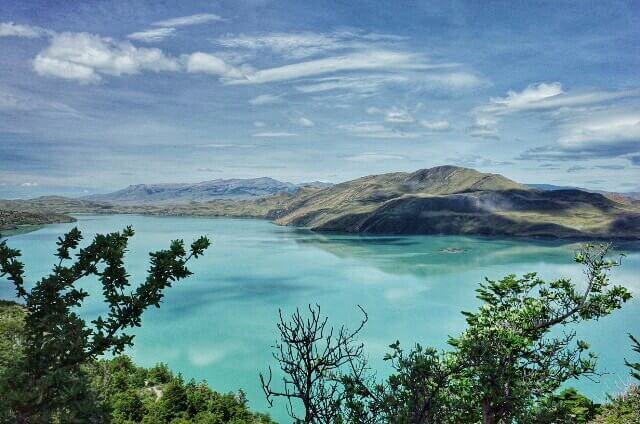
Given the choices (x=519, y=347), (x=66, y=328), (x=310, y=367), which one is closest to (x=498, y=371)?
(x=519, y=347)

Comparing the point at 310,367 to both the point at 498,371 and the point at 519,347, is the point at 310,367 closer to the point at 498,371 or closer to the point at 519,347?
the point at 498,371

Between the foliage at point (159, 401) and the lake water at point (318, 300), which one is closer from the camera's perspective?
the foliage at point (159, 401)

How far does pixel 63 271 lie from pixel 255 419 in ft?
91.9

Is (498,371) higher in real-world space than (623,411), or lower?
higher

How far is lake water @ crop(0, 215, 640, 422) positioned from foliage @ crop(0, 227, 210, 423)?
36.9 m

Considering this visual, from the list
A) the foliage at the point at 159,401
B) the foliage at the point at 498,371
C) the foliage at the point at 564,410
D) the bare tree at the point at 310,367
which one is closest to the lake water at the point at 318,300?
the foliage at the point at 159,401

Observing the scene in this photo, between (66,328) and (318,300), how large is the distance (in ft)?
282

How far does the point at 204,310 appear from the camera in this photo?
8494 cm

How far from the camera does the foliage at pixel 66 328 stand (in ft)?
31.5

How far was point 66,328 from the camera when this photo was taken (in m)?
10.5

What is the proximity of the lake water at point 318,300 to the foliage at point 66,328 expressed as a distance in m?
36.9

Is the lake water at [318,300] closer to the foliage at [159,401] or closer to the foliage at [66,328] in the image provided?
the foliage at [159,401]

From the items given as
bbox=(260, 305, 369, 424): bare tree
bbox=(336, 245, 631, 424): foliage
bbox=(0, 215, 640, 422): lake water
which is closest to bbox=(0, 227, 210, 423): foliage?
bbox=(260, 305, 369, 424): bare tree

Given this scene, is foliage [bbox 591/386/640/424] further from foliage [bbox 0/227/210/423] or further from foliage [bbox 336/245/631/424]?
foliage [bbox 0/227/210/423]
